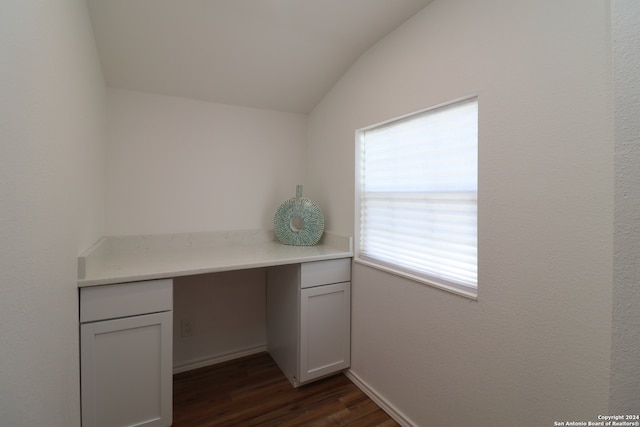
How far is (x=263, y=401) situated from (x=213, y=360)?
0.63 meters

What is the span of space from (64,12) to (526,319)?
1.99 m

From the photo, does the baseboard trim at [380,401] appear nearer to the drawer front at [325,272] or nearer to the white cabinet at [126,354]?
the drawer front at [325,272]

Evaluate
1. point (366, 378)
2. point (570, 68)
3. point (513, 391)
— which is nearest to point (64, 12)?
point (570, 68)

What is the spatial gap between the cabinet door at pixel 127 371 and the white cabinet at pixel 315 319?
74cm

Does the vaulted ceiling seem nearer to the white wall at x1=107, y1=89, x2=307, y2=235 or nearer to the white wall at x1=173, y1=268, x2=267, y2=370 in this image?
the white wall at x1=107, y1=89, x2=307, y2=235

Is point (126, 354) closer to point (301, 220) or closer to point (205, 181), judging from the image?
point (205, 181)

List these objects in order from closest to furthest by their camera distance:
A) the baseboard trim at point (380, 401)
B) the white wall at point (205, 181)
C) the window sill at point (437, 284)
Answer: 1. the window sill at point (437, 284)
2. the baseboard trim at point (380, 401)
3. the white wall at point (205, 181)

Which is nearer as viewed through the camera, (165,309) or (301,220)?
(165,309)

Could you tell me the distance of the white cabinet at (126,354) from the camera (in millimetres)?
1273

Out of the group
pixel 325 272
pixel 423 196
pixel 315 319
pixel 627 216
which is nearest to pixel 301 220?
pixel 325 272

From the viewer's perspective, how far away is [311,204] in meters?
2.19

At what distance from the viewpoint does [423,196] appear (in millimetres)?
1496

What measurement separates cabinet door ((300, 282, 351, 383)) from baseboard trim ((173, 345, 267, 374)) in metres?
0.65

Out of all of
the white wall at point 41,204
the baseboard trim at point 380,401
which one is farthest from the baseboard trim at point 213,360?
the white wall at point 41,204
